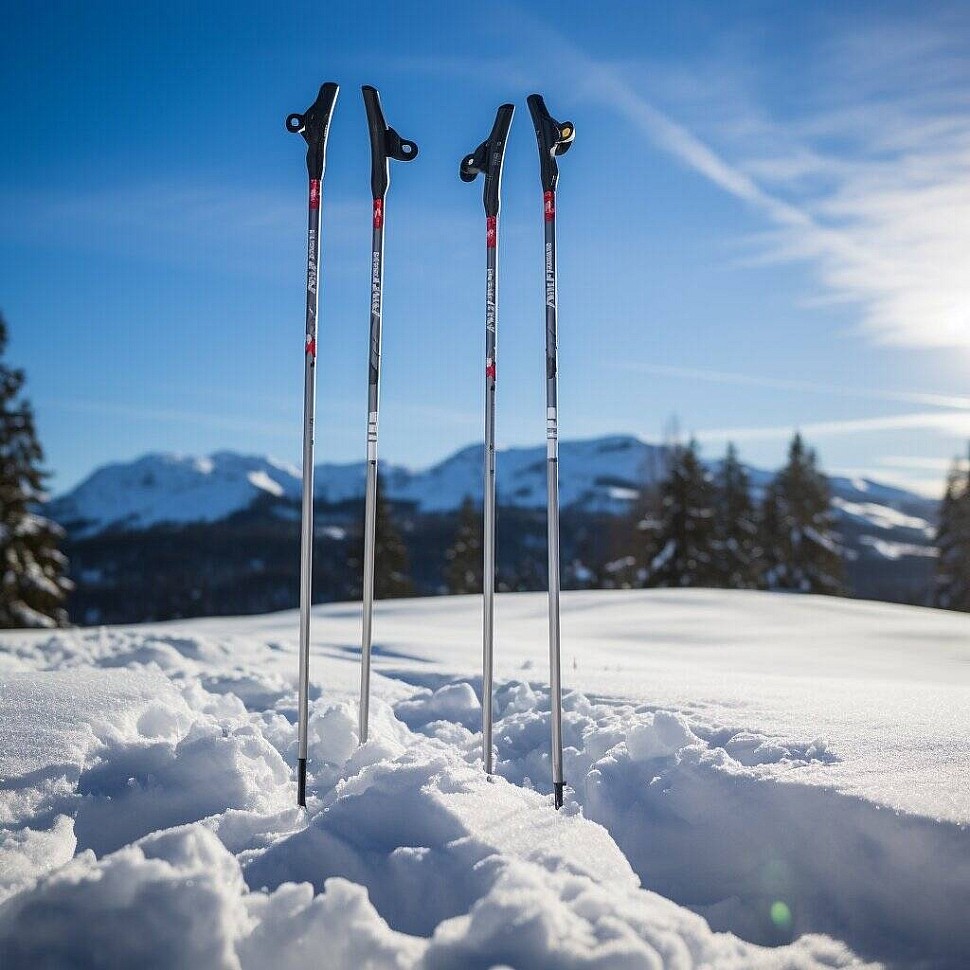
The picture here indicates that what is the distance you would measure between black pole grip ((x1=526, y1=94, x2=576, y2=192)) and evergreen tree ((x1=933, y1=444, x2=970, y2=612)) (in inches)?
1273

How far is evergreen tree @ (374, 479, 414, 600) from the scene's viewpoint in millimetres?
30234

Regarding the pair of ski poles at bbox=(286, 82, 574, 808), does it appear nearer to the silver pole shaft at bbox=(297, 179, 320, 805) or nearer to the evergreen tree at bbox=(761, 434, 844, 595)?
the silver pole shaft at bbox=(297, 179, 320, 805)

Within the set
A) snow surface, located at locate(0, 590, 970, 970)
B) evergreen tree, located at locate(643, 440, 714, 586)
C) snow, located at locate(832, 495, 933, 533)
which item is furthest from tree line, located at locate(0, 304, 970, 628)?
snow, located at locate(832, 495, 933, 533)

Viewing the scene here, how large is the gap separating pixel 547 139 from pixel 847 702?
3.70 metres

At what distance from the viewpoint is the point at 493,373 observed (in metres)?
4.50

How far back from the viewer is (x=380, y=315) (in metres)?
4.54

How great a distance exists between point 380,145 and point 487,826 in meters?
3.64

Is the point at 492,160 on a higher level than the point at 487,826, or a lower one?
higher

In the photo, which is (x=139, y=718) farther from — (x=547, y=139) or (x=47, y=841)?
(x=547, y=139)

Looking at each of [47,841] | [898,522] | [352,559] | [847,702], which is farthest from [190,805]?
[898,522]

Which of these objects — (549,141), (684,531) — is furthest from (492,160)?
(684,531)

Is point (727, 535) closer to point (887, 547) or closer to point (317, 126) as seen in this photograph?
point (317, 126)

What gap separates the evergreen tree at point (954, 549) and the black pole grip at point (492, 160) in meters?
32.3

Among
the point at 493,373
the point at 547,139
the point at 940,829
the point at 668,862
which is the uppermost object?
the point at 547,139
